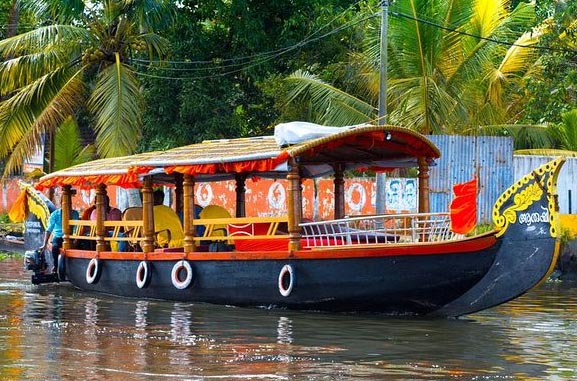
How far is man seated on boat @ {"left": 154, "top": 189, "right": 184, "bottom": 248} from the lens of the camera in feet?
54.6

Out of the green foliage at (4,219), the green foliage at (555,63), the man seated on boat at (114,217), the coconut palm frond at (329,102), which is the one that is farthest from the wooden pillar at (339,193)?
the green foliage at (4,219)

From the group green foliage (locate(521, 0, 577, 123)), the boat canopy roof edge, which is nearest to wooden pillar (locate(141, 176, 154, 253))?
the boat canopy roof edge

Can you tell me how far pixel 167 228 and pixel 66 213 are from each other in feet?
7.17

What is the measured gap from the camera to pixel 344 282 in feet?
45.7

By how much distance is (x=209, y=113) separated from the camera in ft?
84.1

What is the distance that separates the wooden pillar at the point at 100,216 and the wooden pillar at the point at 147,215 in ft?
4.23

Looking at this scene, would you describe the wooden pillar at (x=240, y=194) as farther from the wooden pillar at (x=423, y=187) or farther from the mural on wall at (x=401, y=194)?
the mural on wall at (x=401, y=194)

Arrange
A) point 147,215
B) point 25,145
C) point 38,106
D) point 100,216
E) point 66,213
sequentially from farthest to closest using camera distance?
point 38,106, point 25,145, point 66,213, point 100,216, point 147,215

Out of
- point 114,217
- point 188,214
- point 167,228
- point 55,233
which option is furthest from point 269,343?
point 55,233

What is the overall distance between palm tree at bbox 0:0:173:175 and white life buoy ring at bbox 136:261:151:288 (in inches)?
212

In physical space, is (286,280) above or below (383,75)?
below

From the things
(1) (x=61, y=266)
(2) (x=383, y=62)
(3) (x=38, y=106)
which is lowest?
(1) (x=61, y=266)

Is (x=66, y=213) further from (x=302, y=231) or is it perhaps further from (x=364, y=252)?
(x=364, y=252)

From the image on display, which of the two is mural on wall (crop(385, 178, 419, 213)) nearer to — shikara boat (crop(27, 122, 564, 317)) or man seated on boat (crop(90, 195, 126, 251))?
shikara boat (crop(27, 122, 564, 317))
